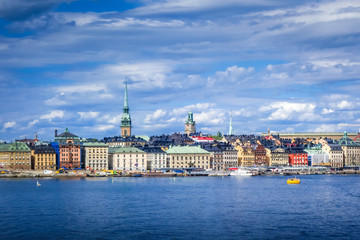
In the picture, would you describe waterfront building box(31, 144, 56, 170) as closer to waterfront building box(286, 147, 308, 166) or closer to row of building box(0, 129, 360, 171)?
row of building box(0, 129, 360, 171)

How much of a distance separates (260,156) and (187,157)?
21.4 m

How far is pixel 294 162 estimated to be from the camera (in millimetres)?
140375

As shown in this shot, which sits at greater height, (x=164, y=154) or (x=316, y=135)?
(x=316, y=135)

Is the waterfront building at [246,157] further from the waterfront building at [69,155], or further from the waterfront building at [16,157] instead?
the waterfront building at [16,157]

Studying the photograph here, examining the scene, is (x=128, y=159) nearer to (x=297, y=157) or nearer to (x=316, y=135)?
(x=297, y=157)

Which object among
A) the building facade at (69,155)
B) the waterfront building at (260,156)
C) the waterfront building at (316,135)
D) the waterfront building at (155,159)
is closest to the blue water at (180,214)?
the building facade at (69,155)

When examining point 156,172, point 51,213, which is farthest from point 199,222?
point 156,172

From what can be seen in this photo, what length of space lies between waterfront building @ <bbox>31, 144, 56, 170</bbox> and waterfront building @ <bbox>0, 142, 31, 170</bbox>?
7.10ft

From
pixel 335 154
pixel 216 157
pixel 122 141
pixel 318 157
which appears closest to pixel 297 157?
pixel 318 157

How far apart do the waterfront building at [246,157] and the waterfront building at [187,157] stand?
39.6 ft

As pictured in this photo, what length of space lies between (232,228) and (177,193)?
1025 inches

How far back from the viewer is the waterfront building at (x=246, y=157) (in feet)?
438

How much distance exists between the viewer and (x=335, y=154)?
476 feet

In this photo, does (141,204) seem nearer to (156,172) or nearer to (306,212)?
(306,212)
